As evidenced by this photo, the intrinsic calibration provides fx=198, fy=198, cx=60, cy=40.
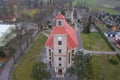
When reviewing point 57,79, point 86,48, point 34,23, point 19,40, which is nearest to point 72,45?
point 57,79

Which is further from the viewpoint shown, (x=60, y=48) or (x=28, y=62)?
(x=28, y=62)

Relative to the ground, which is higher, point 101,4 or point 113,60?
point 101,4

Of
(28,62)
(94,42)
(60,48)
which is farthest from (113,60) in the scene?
(28,62)

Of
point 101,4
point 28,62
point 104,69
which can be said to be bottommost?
point 104,69

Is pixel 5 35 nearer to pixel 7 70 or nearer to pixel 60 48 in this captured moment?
pixel 7 70

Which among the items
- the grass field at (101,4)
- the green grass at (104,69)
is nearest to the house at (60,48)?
the green grass at (104,69)

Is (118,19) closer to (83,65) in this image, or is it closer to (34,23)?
(34,23)

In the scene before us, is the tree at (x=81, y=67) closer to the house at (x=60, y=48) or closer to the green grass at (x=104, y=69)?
the house at (x=60, y=48)

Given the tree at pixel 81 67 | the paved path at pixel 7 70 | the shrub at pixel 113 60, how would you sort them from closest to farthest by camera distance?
the tree at pixel 81 67 < the paved path at pixel 7 70 < the shrub at pixel 113 60
